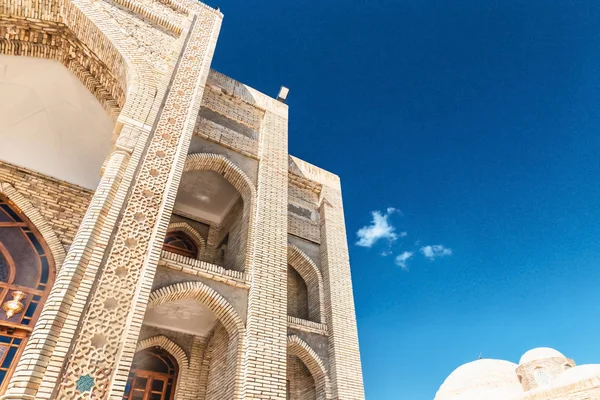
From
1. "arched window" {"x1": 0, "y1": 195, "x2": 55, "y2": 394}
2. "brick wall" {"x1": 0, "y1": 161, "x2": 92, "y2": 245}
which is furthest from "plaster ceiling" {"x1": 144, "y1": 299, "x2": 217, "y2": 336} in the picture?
"brick wall" {"x1": 0, "y1": 161, "x2": 92, "y2": 245}

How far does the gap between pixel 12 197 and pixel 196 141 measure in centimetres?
301

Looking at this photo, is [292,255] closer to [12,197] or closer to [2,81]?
[12,197]

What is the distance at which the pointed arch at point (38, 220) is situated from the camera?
225 inches

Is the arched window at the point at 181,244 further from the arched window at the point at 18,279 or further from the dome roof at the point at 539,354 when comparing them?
the dome roof at the point at 539,354

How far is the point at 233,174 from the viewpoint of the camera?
19.8ft

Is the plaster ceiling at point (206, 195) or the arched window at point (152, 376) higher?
Result: the plaster ceiling at point (206, 195)

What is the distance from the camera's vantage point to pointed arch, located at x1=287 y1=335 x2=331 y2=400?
5258mm

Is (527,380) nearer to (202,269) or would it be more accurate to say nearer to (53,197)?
(202,269)

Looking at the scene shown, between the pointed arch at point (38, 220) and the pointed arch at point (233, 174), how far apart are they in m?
2.17

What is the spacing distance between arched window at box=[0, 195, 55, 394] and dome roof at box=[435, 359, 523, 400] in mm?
14246

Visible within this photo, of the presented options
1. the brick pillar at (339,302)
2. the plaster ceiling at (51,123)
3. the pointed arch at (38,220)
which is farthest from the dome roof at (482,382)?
the plaster ceiling at (51,123)

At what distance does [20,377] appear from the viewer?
2979 millimetres

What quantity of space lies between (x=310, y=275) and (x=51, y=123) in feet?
17.5

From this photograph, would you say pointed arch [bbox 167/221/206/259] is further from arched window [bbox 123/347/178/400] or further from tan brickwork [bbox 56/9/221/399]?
tan brickwork [bbox 56/9/221/399]
